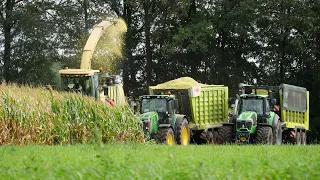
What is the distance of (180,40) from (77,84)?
20.0 metres

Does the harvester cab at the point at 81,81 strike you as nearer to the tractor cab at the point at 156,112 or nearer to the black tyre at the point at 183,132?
the tractor cab at the point at 156,112

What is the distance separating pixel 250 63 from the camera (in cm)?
4956

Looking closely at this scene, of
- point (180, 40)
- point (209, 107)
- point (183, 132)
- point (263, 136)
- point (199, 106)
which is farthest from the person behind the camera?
point (180, 40)

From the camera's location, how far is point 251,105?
28219 millimetres

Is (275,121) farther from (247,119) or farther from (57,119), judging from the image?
(57,119)

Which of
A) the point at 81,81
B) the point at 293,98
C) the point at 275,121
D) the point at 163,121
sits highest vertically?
the point at 81,81

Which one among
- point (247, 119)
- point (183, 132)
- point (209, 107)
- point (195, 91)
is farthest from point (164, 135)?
point (209, 107)

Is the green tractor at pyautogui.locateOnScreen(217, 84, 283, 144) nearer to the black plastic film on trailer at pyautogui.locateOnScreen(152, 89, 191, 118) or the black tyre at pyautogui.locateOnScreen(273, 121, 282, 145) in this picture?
the black tyre at pyautogui.locateOnScreen(273, 121, 282, 145)

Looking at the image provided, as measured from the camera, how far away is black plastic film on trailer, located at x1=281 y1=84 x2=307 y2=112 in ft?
103

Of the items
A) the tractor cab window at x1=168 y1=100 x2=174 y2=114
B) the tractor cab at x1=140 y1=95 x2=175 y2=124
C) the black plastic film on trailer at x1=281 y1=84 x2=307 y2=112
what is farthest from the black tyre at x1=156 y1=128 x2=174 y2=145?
the black plastic film on trailer at x1=281 y1=84 x2=307 y2=112

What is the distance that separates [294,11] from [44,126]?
28075 millimetres

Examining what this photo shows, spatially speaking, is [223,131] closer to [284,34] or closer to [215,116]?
[215,116]

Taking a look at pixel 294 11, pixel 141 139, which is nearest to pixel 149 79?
pixel 294 11

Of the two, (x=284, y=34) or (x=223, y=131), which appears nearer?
(x=223, y=131)
